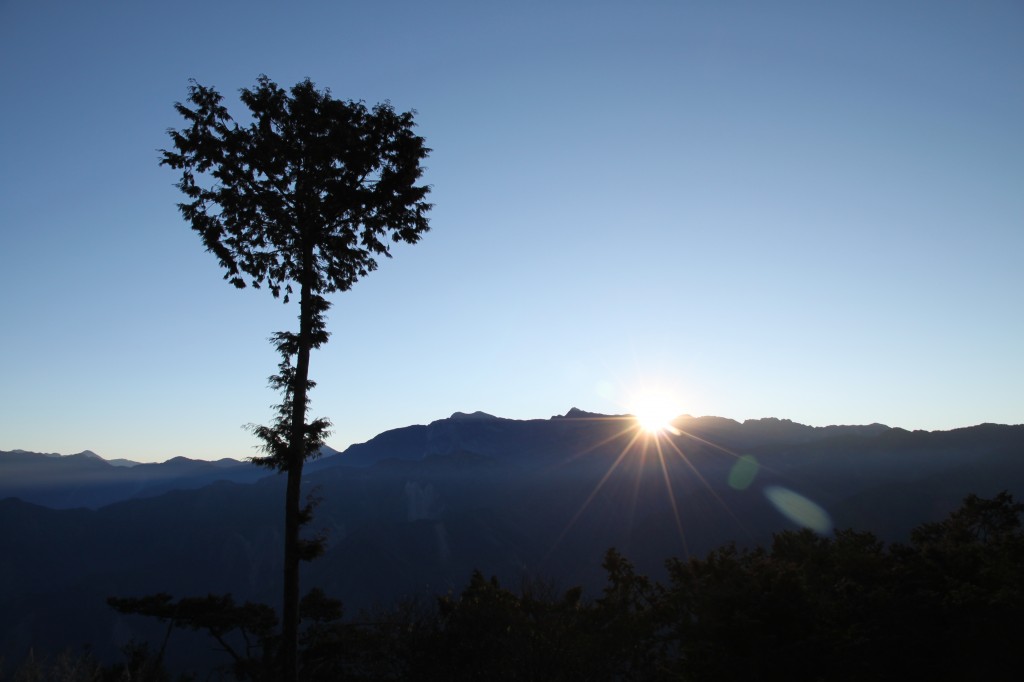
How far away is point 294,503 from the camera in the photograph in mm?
16672

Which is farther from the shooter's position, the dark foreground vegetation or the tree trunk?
the dark foreground vegetation

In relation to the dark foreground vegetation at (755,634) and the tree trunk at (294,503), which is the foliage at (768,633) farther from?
the tree trunk at (294,503)

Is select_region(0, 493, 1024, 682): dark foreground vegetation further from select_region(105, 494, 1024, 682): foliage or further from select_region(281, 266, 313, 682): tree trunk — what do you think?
select_region(281, 266, 313, 682): tree trunk

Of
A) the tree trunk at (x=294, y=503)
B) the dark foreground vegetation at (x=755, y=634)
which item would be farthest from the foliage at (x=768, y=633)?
the tree trunk at (x=294, y=503)

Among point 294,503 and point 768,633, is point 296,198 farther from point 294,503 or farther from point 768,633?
point 768,633

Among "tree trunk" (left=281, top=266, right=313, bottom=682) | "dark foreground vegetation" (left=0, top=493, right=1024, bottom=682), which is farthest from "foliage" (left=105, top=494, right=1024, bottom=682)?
"tree trunk" (left=281, top=266, right=313, bottom=682)

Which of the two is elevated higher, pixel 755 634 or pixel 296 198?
pixel 296 198

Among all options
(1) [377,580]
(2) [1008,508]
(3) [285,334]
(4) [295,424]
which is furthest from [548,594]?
(1) [377,580]

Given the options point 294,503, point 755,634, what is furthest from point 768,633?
point 294,503

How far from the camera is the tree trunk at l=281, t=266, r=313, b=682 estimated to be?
1606cm

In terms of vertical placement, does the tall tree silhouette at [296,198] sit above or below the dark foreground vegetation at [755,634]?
above

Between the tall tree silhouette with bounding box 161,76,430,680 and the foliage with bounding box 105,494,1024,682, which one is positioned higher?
the tall tree silhouette with bounding box 161,76,430,680

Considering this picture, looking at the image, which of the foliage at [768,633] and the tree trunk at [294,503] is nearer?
the tree trunk at [294,503]

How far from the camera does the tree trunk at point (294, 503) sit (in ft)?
52.7
